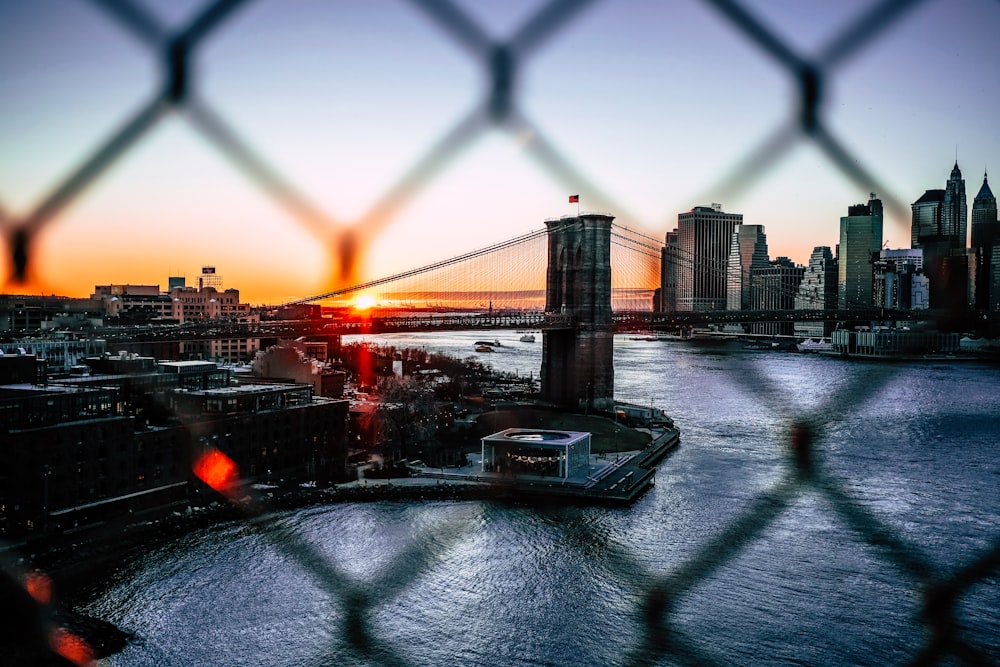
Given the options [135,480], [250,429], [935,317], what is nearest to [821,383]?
[250,429]

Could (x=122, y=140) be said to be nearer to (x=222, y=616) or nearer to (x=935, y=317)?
(x=935, y=317)

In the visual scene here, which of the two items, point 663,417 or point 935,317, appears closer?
point 935,317

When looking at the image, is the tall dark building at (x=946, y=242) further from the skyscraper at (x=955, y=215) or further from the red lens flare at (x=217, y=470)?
the red lens flare at (x=217, y=470)

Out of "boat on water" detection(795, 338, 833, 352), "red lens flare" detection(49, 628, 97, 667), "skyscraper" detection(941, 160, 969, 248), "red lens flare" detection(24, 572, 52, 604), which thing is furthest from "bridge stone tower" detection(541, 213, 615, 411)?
"boat on water" detection(795, 338, 833, 352)

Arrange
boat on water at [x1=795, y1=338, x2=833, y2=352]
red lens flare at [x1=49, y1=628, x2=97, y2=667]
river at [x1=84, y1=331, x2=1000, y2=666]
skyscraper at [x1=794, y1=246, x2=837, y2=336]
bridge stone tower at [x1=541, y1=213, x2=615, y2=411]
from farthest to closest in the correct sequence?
boat on water at [x1=795, y1=338, x2=833, y2=352]
bridge stone tower at [x1=541, y1=213, x2=615, y2=411]
skyscraper at [x1=794, y1=246, x2=837, y2=336]
river at [x1=84, y1=331, x2=1000, y2=666]
red lens flare at [x1=49, y1=628, x2=97, y2=667]

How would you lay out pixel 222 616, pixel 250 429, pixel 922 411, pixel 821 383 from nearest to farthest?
pixel 222 616 → pixel 250 429 → pixel 922 411 → pixel 821 383

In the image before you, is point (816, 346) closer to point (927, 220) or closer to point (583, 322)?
point (583, 322)

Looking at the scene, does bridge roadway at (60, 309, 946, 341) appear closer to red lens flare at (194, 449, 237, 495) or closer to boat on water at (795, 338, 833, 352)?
red lens flare at (194, 449, 237, 495)
